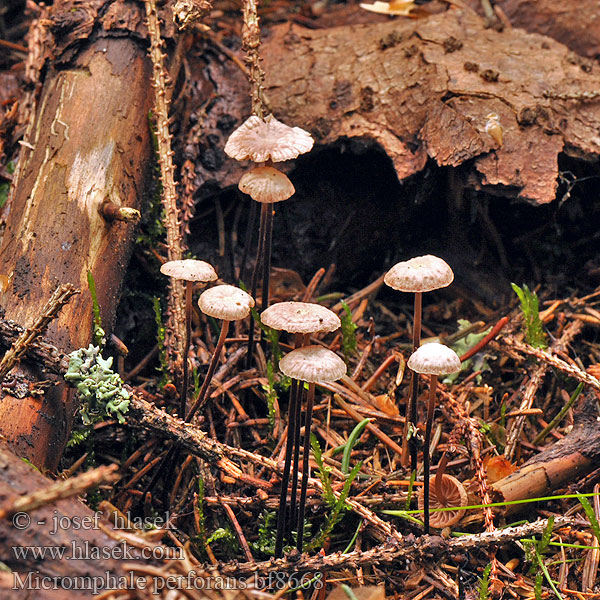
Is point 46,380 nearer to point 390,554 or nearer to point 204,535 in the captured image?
point 204,535

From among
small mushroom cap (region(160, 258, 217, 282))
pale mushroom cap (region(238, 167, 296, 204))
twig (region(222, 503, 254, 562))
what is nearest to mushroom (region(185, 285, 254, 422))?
small mushroom cap (region(160, 258, 217, 282))

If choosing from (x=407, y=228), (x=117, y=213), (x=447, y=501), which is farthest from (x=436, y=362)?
(x=407, y=228)

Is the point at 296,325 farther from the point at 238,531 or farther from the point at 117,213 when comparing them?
the point at 117,213

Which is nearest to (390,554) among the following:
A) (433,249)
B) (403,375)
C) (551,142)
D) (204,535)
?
(204,535)

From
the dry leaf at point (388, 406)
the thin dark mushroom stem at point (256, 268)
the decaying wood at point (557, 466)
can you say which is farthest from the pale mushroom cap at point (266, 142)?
the decaying wood at point (557, 466)

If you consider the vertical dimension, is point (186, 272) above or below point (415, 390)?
above
